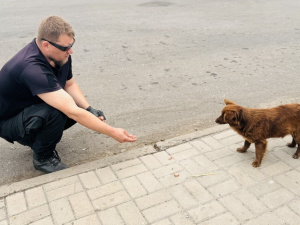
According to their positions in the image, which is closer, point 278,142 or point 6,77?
point 6,77

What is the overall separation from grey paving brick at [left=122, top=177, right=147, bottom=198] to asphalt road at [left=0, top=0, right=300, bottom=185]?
0.71m

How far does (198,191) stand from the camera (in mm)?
3023

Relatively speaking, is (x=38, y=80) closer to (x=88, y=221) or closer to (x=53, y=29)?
(x=53, y=29)

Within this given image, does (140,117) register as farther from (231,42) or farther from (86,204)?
(231,42)

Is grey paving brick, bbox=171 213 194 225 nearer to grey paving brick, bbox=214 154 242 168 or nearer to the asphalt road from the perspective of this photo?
grey paving brick, bbox=214 154 242 168

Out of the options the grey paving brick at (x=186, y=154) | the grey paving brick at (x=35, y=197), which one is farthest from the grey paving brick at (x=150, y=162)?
the grey paving brick at (x=35, y=197)

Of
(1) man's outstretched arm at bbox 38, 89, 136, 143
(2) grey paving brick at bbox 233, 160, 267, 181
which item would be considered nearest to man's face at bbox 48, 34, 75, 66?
(1) man's outstretched arm at bbox 38, 89, 136, 143

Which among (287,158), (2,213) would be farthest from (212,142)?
(2,213)

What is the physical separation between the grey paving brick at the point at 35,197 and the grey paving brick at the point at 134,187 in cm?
78

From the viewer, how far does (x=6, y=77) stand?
3.12 m

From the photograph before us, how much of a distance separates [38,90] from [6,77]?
46cm

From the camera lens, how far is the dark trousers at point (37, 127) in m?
3.12

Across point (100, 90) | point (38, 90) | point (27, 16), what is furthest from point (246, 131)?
point (27, 16)

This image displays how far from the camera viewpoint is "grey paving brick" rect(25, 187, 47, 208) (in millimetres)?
2896
